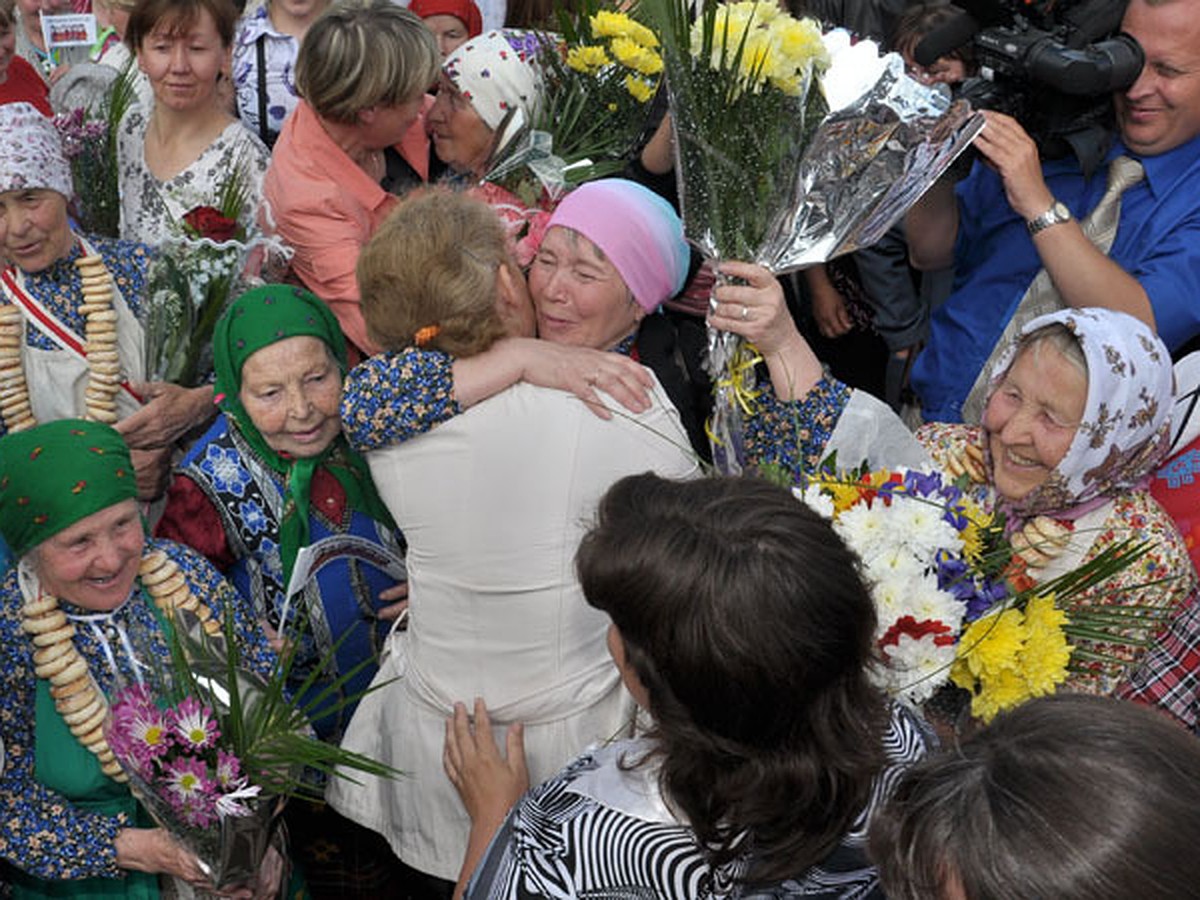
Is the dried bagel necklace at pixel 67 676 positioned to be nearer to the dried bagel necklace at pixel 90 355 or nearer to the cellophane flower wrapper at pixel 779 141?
the dried bagel necklace at pixel 90 355

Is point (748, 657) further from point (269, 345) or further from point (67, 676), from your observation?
point (269, 345)

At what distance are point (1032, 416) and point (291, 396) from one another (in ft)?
5.03

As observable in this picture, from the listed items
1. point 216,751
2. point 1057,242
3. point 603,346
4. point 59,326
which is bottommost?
point 216,751

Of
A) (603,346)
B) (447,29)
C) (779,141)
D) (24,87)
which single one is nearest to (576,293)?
(603,346)

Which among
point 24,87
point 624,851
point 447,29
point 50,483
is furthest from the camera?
point 447,29

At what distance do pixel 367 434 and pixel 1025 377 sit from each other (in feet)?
4.13

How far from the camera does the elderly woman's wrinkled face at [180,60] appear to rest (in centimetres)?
398

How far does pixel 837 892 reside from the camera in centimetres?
176

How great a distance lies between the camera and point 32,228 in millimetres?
3346

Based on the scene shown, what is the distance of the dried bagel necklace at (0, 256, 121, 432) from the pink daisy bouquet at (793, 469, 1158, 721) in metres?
1.96

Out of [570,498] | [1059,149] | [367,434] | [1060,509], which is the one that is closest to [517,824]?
[570,498]

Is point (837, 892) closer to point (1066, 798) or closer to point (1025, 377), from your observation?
point (1066, 798)

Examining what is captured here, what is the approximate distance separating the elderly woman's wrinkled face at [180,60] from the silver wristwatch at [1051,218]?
249 cm

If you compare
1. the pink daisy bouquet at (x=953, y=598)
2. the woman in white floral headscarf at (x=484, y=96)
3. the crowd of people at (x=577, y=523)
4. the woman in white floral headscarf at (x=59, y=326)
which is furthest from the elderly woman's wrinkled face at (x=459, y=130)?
the pink daisy bouquet at (x=953, y=598)
